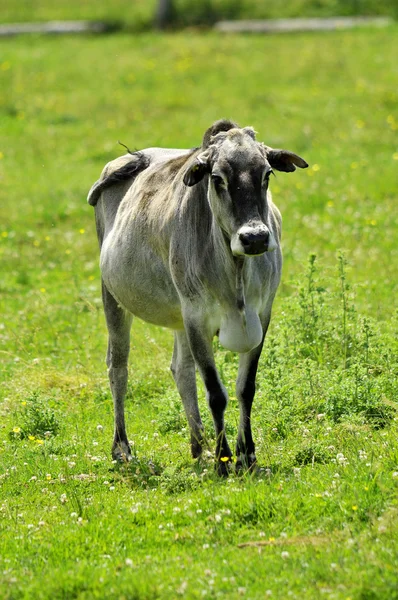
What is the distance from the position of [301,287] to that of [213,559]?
476cm

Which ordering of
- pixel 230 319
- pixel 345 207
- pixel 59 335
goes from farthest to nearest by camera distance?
pixel 345 207
pixel 59 335
pixel 230 319

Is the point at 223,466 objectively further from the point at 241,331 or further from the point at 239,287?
the point at 239,287

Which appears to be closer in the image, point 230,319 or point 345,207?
point 230,319

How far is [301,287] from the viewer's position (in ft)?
34.4

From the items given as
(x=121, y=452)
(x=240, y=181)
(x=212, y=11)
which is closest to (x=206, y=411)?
(x=121, y=452)

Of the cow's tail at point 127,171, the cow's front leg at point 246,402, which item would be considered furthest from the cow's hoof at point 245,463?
the cow's tail at point 127,171

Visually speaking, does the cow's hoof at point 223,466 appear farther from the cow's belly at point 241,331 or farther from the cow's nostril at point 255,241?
the cow's nostril at point 255,241

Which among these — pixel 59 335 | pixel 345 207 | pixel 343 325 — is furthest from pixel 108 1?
pixel 343 325

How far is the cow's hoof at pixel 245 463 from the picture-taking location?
7.64m

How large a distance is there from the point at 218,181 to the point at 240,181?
0.24 meters

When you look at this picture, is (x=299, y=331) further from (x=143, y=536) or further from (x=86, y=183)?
(x=86, y=183)

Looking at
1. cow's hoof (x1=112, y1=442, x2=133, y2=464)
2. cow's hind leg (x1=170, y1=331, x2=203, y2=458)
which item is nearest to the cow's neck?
cow's hind leg (x1=170, y1=331, x2=203, y2=458)

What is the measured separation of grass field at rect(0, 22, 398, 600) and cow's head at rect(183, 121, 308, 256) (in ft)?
5.45

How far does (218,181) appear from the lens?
24.1ft
